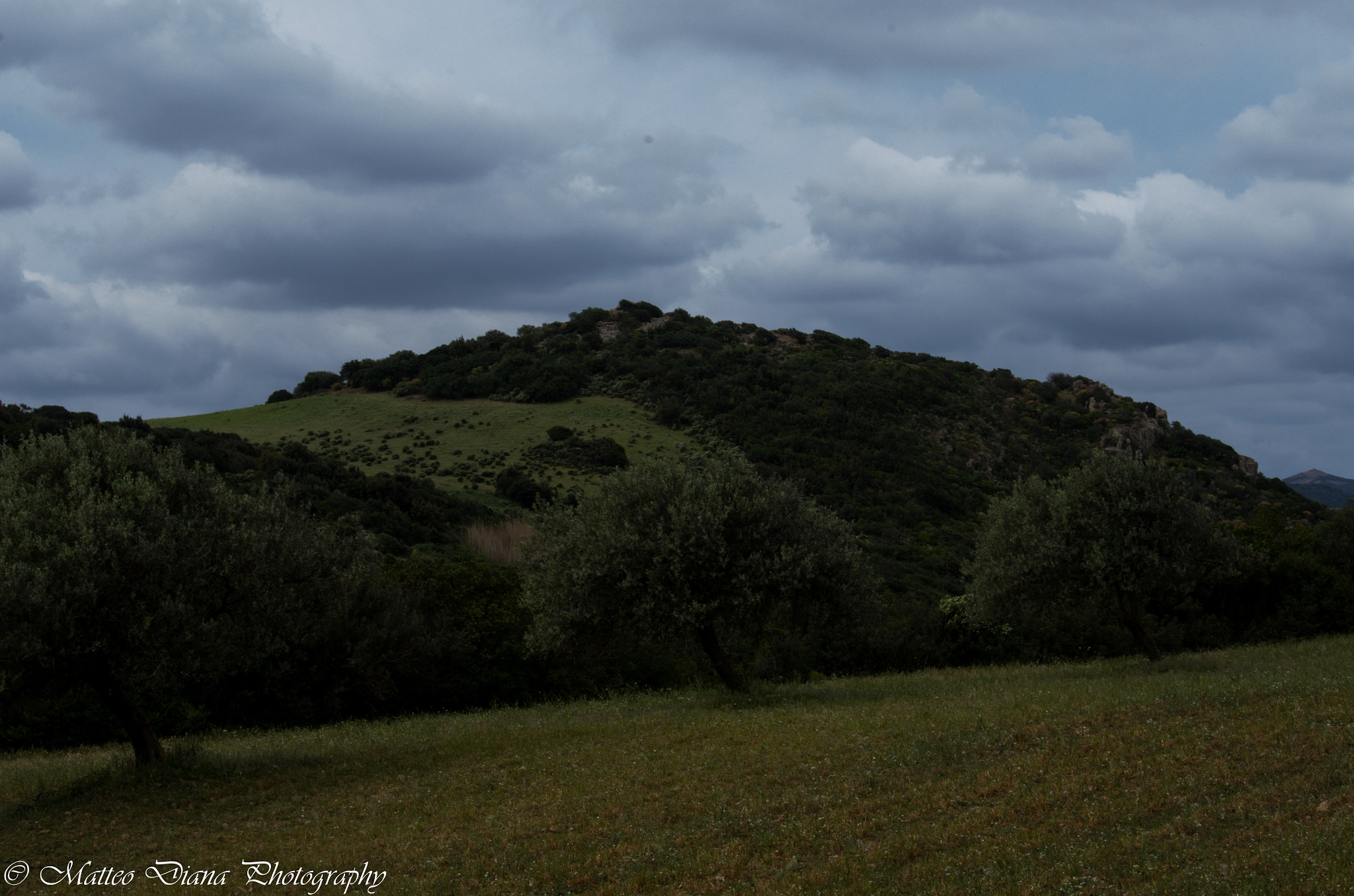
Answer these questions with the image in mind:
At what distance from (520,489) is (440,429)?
26.6m

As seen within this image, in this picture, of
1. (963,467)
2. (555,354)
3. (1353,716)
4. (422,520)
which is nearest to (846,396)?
(963,467)

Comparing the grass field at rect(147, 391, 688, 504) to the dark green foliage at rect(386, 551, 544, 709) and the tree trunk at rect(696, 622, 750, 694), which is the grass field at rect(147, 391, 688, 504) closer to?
the dark green foliage at rect(386, 551, 544, 709)

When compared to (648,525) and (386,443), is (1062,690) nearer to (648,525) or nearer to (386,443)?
(648,525)

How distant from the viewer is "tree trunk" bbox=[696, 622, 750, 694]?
25.0 meters

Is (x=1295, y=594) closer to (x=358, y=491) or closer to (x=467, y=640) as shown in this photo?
(x=467, y=640)

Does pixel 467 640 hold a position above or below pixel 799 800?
below

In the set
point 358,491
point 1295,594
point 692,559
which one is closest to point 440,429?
point 358,491

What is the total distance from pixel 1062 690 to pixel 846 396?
96995 millimetres

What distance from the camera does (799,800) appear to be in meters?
13.5

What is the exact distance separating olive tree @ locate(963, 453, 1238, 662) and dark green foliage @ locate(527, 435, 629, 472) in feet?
202

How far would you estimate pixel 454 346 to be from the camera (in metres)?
139

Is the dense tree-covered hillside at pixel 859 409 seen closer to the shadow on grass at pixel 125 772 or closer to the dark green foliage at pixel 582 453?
the dark green foliage at pixel 582 453

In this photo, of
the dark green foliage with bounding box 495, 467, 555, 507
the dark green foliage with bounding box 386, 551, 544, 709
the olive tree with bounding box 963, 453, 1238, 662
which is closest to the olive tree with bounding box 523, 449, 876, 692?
the olive tree with bounding box 963, 453, 1238, 662

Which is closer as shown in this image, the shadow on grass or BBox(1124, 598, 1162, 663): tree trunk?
the shadow on grass
